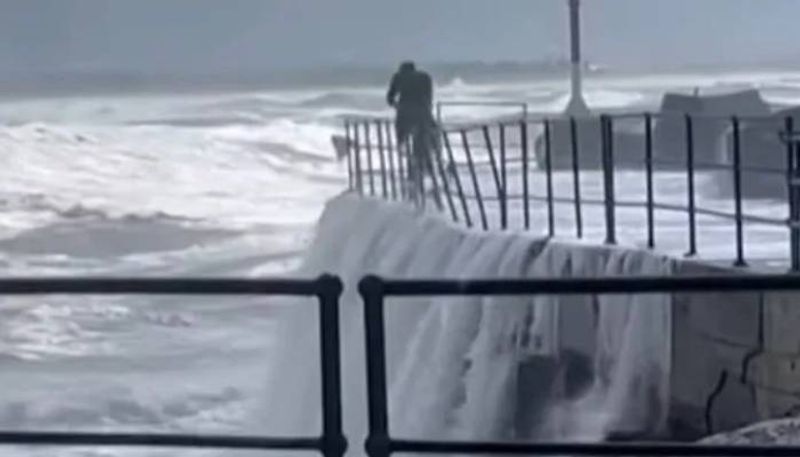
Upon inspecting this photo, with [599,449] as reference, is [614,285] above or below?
above

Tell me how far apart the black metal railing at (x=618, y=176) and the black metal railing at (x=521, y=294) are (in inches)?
270

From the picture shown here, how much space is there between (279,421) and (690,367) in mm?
7589

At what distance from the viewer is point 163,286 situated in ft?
16.1

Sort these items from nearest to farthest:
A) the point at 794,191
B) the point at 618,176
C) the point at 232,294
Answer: the point at 232,294 → the point at 794,191 → the point at 618,176

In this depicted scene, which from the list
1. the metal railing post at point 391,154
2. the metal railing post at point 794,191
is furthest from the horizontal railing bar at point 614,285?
the metal railing post at point 391,154

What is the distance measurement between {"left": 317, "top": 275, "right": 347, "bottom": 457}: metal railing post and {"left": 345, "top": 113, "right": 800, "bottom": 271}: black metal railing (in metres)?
6.94

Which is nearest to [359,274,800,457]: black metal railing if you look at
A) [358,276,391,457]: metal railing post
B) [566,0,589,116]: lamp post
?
[358,276,391,457]: metal railing post

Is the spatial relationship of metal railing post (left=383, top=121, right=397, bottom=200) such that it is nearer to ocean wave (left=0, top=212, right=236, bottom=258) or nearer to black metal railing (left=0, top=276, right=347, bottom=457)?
black metal railing (left=0, top=276, right=347, bottom=457)

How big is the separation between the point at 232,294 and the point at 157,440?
1.47 feet

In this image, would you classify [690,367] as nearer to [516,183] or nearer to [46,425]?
[46,425]

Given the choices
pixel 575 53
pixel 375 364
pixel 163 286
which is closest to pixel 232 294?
pixel 163 286

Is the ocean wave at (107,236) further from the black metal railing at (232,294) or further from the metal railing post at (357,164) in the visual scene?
the black metal railing at (232,294)

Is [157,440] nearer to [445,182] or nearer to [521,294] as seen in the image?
[521,294]

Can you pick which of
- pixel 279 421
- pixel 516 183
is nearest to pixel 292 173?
pixel 516 183
